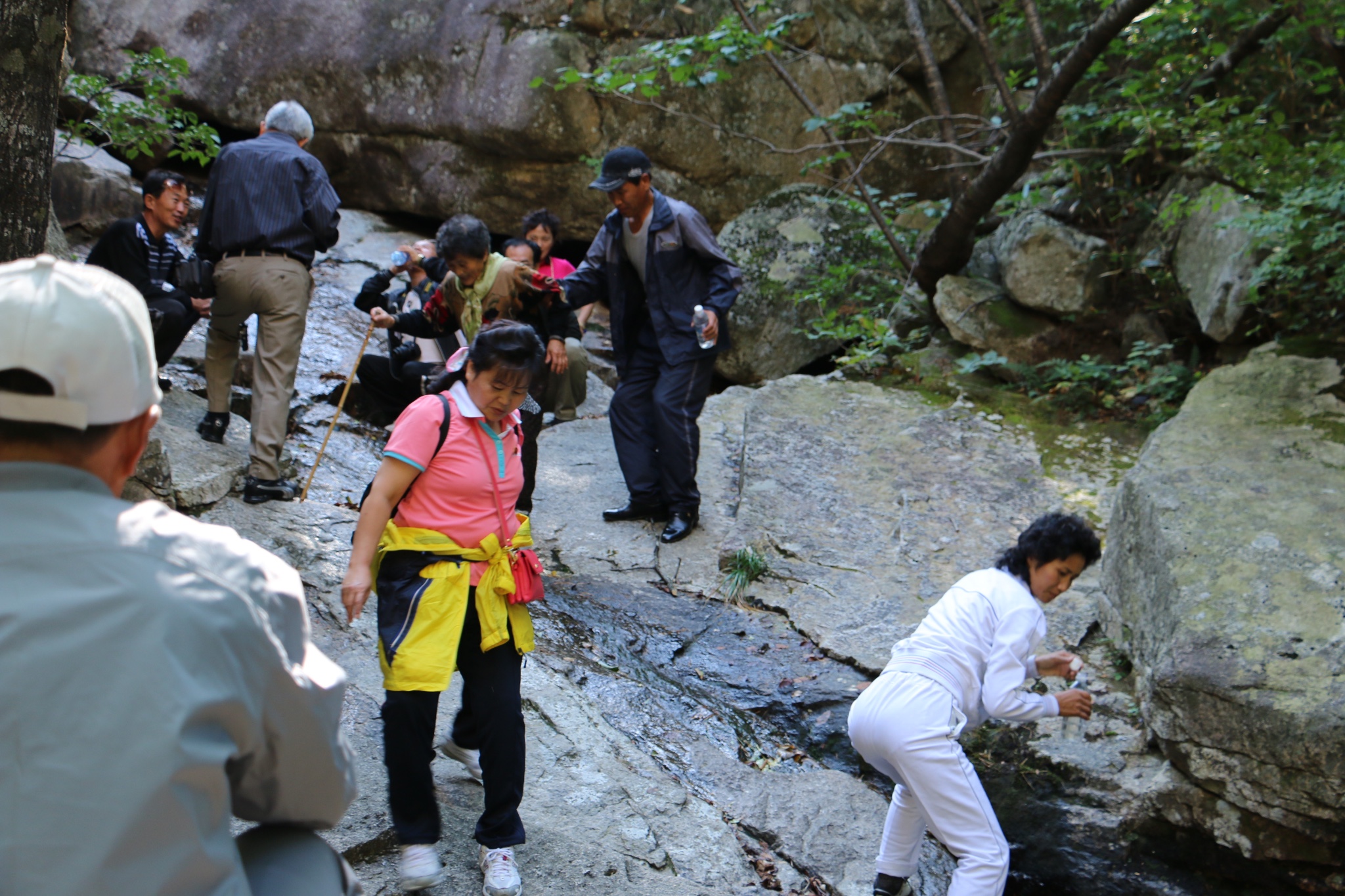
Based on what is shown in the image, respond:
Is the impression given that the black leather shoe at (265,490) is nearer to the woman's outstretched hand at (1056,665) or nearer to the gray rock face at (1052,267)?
the woman's outstretched hand at (1056,665)

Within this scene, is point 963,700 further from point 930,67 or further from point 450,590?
point 930,67

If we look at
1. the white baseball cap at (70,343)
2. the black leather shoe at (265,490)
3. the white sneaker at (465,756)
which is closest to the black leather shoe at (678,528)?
the black leather shoe at (265,490)

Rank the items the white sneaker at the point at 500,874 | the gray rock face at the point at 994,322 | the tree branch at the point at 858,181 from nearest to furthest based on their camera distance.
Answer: the white sneaker at the point at 500,874 < the tree branch at the point at 858,181 < the gray rock face at the point at 994,322

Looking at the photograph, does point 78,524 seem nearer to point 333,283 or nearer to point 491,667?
point 491,667

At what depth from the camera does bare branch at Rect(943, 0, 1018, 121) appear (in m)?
7.14

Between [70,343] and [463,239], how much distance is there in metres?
3.36

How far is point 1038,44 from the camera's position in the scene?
6.86 m

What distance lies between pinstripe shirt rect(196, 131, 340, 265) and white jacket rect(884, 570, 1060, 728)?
12.4 feet

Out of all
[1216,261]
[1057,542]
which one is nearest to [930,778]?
[1057,542]

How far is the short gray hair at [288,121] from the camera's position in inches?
211

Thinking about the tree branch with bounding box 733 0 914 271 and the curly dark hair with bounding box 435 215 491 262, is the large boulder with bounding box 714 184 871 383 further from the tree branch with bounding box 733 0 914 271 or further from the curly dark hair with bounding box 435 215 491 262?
the curly dark hair with bounding box 435 215 491 262

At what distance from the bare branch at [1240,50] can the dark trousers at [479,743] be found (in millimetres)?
6562

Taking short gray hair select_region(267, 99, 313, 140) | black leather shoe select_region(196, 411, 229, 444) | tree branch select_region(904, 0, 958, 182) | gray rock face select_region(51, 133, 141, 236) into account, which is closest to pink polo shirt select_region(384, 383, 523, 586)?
black leather shoe select_region(196, 411, 229, 444)

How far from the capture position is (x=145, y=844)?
3.70ft
